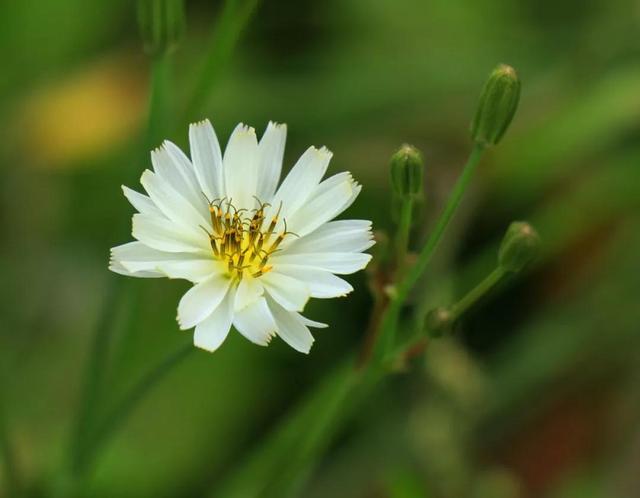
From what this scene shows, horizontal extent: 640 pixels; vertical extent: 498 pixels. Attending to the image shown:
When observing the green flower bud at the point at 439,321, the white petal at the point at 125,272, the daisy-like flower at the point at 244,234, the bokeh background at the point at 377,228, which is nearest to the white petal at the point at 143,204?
the daisy-like flower at the point at 244,234

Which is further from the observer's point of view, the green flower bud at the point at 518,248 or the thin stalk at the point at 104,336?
the thin stalk at the point at 104,336

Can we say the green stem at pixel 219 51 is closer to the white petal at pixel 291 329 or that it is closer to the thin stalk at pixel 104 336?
the thin stalk at pixel 104 336

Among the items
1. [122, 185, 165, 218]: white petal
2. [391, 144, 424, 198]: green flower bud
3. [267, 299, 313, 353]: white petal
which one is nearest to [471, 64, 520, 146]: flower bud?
[391, 144, 424, 198]: green flower bud

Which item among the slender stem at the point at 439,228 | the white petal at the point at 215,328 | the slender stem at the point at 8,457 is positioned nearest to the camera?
the white petal at the point at 215,328

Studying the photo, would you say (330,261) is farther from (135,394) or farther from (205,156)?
(135,394)

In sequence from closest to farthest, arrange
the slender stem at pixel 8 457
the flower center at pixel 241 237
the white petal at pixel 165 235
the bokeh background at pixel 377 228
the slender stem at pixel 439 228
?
1. the white petal at pixel 165 235
2. the slender stem at pixel 439 228
3. the flower center at pixel 241 237
4. the slender stem at pixel 8 457
5. the bokeh background at pixel 377 228

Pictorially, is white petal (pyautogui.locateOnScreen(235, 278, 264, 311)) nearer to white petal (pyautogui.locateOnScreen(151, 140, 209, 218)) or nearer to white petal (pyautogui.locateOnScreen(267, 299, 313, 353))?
white petal (pyautogui.locateOnScreen(267, 299, 313, 353))
